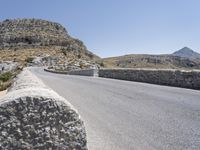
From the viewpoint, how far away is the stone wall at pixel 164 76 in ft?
60.4

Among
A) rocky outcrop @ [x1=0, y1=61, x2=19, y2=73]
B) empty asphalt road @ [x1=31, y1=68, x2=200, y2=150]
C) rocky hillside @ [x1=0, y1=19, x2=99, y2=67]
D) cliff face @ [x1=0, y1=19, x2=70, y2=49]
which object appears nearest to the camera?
empty asphalt road @ [x1=31, y1=68, x2=200, y2=150]

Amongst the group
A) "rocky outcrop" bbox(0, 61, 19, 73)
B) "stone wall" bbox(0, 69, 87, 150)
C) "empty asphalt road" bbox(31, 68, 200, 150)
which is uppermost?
"rocky outcrop" bbox(0, 61, 19, 73)

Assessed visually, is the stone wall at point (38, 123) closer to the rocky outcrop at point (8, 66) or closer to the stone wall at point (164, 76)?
the stone wall at point (164, 76)

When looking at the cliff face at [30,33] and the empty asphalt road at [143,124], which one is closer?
the empty asphalt road at [143,124]

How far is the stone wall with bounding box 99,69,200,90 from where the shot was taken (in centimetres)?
1842

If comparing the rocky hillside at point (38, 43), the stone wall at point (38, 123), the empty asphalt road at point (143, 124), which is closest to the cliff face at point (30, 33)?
the rocky hillside at point (38, 43)

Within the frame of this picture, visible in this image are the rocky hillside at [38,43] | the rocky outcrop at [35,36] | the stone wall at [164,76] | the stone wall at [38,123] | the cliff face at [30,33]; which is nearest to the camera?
the stone wall at [38,123]

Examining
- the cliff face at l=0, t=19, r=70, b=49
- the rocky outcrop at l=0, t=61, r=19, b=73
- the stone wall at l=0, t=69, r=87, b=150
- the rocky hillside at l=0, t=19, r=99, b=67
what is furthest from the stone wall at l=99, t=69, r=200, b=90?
the cliff face at l=0, t=19, r=70, b=49

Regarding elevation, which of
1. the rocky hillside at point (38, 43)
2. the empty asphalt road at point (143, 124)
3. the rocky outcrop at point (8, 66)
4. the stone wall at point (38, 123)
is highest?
the rocky hillside at point (38, 43)

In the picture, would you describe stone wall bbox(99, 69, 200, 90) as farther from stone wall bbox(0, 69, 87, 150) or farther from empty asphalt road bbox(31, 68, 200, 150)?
stone wall bbox(0, 69, 87, 150)

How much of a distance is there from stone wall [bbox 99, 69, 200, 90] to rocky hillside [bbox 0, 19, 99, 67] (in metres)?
66.8

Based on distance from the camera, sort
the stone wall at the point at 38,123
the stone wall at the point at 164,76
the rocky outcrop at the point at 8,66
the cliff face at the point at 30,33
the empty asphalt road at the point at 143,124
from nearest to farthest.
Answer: the stone wall at the point at 38,123 → the empty asphalt road at the point at 143,124 → the stone wall at the point at 164,76 → the rocky outcrop at the point at 8,66 → the cliff face at the point at 30,33

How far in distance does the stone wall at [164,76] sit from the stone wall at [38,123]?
14568 mm

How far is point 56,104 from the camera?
432 centimetres
